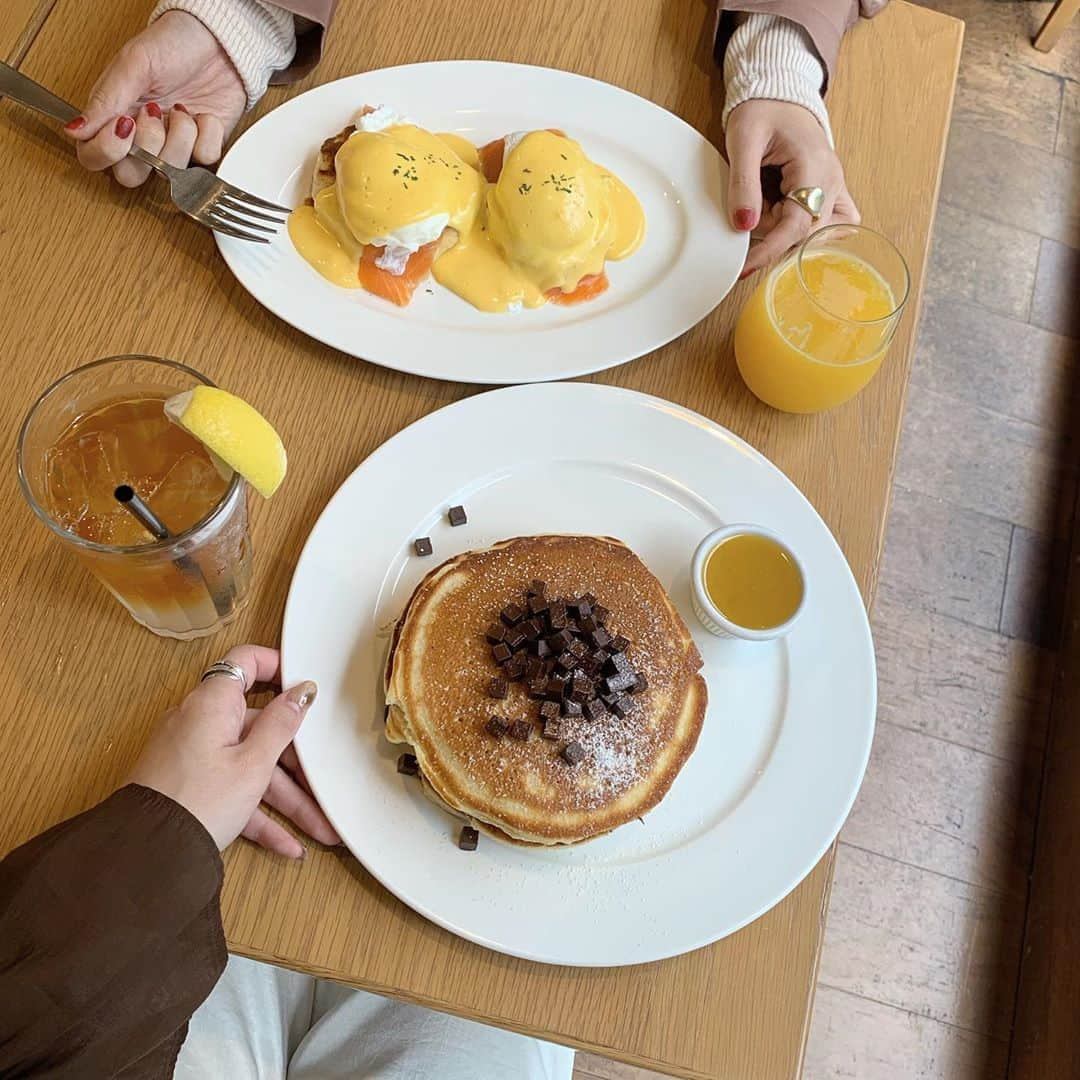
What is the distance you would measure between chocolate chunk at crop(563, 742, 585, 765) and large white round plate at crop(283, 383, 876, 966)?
0.33 ft

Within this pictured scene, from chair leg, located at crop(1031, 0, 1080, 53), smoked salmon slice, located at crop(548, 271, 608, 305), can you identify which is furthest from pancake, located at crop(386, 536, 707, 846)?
chair leg, located at crop(1031, 0, 1080, 53)

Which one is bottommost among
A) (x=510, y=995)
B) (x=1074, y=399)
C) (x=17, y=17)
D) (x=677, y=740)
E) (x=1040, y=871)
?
(x=1040, y=871)

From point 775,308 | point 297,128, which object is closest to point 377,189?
point 297,128

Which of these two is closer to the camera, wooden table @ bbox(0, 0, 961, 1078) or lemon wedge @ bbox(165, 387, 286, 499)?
lemon wedge @ bbox(165, 387, 286, 499)

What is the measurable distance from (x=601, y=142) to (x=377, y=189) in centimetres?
34

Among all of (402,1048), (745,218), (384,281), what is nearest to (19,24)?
(384,281)

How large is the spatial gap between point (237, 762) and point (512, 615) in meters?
0.30

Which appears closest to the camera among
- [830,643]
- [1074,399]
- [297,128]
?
[830,643]

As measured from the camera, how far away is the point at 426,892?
38.2 inches

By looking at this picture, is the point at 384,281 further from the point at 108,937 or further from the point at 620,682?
the point at 108,937

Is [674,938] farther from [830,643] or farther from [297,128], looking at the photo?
[297,128]

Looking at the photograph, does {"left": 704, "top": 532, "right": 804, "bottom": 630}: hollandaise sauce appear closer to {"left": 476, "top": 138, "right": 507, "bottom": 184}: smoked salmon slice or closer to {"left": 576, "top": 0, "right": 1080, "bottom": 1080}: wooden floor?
{"left": 476, "top": 138, "right": 507, "bottom": 184}: smoked salmon slice

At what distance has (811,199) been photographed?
1271mm

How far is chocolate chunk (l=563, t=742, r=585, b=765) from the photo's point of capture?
38.6 inches
